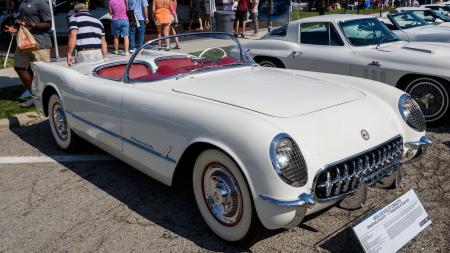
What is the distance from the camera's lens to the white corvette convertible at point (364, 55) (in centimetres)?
531

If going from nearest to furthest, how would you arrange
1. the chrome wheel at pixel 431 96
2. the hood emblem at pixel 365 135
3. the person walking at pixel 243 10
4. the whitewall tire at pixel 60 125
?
the hood emblem at pixel 365 135 < the whitewall tire at pixel 60 125 < the chrome wheel at pixel 431 96 < the person walking at pixel 243 10

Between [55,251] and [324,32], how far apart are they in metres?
4.80

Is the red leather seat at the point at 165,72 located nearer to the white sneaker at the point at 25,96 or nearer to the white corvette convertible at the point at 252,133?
the white corvette convertible at the point at 252,133

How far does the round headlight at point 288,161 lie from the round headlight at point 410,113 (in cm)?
118

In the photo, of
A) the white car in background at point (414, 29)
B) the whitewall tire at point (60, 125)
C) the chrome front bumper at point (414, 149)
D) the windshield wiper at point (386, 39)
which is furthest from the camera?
the white car in background at point (414, 29)

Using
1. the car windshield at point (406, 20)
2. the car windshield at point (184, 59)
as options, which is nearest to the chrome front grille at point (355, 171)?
the car windshield at point (184, 59)

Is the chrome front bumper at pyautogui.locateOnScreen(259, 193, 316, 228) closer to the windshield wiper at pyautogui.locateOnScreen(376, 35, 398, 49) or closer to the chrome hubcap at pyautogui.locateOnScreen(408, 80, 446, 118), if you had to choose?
the chrome hubcap at pyautogui.locateOnScreen(408, 80, 446, 118)

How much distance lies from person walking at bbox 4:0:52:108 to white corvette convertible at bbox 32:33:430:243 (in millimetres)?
2677

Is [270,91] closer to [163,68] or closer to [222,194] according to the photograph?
[222,194]

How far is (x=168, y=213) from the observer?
354cm

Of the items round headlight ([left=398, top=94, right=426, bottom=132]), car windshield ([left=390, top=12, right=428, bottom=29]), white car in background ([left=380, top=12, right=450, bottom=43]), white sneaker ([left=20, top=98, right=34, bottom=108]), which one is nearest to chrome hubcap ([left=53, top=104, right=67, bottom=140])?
white sneaker ([left=20, top=98, right=34, bottom=108])

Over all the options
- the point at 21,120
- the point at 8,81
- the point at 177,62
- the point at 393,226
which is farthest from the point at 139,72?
the point at 8,81

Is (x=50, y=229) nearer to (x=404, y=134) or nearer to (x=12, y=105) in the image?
(x=404, y=134)

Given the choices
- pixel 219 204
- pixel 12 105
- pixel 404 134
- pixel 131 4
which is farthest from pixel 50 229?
pixel 131 4
